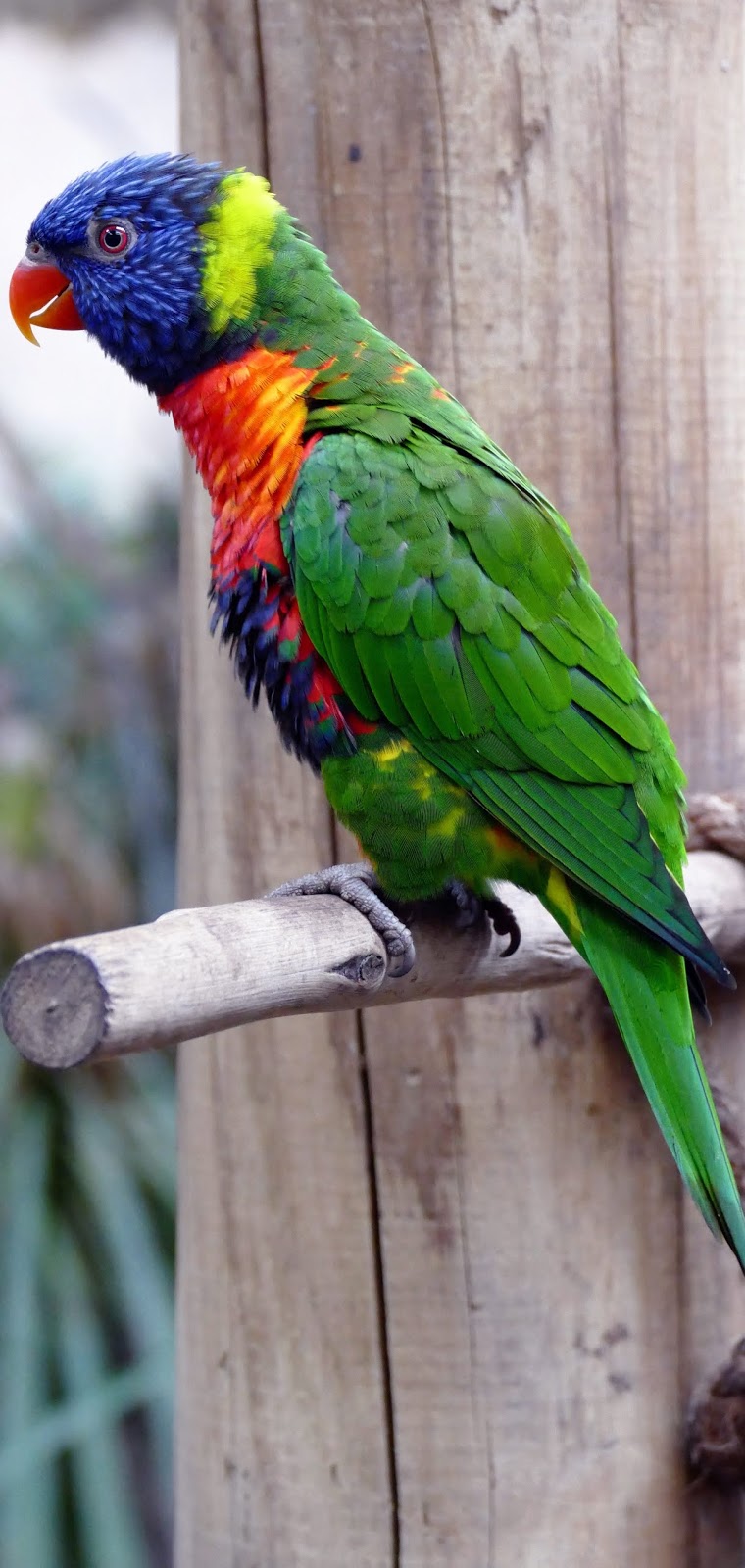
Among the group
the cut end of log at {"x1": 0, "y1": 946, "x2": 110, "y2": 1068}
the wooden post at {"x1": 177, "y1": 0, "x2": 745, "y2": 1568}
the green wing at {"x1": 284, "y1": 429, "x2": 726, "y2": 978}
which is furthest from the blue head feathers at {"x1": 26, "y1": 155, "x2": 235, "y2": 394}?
the cut end of log at {"x1": 0, "y1": 946, "x2": 110, "y2": 1068}

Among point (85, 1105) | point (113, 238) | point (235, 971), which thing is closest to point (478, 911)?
point (235, 971)

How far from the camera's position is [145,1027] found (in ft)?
3.96

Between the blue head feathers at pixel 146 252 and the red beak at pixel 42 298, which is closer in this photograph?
the blue head feathers at pixel 146 252

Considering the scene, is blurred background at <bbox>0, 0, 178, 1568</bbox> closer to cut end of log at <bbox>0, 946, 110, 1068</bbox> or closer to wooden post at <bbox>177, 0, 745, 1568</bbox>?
wooden post at <bbox>177, 0, 745, 1568</bbox>

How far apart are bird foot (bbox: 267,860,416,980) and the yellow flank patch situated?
208mm

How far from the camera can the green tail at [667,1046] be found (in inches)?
66.2

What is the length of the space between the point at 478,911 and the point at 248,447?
762 mm

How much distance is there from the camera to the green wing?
6.02 ft

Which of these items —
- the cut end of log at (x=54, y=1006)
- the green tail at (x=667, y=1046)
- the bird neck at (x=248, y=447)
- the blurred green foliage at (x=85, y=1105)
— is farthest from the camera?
the blurred green foliage at (x=85, y=1105)

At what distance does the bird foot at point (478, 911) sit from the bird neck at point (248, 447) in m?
0.53

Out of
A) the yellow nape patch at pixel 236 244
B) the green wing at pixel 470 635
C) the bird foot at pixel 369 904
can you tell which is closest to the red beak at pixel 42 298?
the yellow nape patch at pixel 236 244

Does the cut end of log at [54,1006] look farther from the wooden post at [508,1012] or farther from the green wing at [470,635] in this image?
the wooden post at [508,1012]

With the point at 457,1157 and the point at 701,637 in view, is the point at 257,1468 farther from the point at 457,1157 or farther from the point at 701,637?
the point at 701,637

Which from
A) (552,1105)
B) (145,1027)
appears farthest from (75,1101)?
(145,1027)
